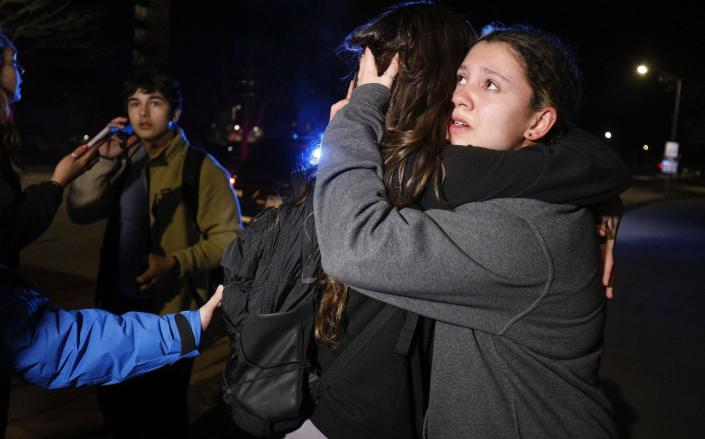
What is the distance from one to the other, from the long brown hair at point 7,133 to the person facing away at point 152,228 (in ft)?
2.13

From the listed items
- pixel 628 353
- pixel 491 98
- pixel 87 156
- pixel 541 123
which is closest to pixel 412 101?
pixel 491 98

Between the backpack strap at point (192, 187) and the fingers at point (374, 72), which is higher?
the fingers at point (374, 72)

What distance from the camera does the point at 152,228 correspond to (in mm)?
3121

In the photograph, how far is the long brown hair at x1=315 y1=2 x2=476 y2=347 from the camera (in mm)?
1395

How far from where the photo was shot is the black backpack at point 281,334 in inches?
57.0

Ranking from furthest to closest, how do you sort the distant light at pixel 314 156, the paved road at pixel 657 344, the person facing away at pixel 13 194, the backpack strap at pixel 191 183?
the paved road at pixel 657 344
the backpack strap at pixel 191 183
the person facing away at pixel 13 194
the distant light at pixel 314 156

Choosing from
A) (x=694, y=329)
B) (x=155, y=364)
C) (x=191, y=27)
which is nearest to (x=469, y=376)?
(x=155, y=364)

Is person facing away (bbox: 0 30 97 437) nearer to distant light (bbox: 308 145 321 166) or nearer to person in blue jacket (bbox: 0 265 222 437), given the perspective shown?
person in blue jacket (bbox: 0 265 222 437)

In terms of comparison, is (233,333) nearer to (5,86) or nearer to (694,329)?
(5,86)

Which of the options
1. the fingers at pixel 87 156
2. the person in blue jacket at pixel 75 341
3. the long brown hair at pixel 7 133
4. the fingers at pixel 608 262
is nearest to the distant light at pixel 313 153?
the person in blue jacket at pixel 75 341

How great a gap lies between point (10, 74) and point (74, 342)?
57.1 inches

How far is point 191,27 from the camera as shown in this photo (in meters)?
41.7

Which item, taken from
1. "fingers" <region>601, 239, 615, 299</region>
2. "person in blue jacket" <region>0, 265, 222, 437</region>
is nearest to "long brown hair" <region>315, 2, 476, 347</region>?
"person in blue jacket" <region>0, 265, 222, 437</region>

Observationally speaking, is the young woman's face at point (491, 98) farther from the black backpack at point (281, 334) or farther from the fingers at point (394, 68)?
the black backpack at point (281, 334)
